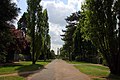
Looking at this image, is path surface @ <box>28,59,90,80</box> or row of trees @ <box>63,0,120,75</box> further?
row of trees @ <box>63,0,120,75</box>

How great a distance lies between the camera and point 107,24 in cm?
3169

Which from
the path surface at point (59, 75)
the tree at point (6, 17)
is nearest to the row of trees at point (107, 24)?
the path surface at point (59, 75)

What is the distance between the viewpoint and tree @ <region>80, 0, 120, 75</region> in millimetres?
31562

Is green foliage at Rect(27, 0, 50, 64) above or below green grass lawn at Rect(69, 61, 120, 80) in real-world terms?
above

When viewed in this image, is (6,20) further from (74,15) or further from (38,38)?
(74,15)

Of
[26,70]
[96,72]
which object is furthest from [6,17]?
[96,72]

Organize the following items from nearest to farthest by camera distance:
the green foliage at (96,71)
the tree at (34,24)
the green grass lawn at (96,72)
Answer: the green grass lawn at (96,72) < the green foliage at (96,71) < the tree at (34,24)

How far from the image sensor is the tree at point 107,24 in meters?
31.6

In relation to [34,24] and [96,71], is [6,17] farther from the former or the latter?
[34,24]

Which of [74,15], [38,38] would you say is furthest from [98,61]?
[74,15]

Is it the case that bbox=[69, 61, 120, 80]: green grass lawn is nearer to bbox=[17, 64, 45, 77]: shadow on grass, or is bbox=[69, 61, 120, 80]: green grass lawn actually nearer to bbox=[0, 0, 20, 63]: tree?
bbox=[17, 64, 45, 77]: shadow on grass

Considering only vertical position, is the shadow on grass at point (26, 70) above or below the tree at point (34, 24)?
below

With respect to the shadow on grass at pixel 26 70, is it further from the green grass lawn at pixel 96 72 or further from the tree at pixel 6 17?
the tree at pixel 6 17

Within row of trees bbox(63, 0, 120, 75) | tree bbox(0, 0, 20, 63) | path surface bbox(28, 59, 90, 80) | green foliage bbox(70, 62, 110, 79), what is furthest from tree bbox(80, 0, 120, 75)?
tree bbox(0, 0, 20, 63)
